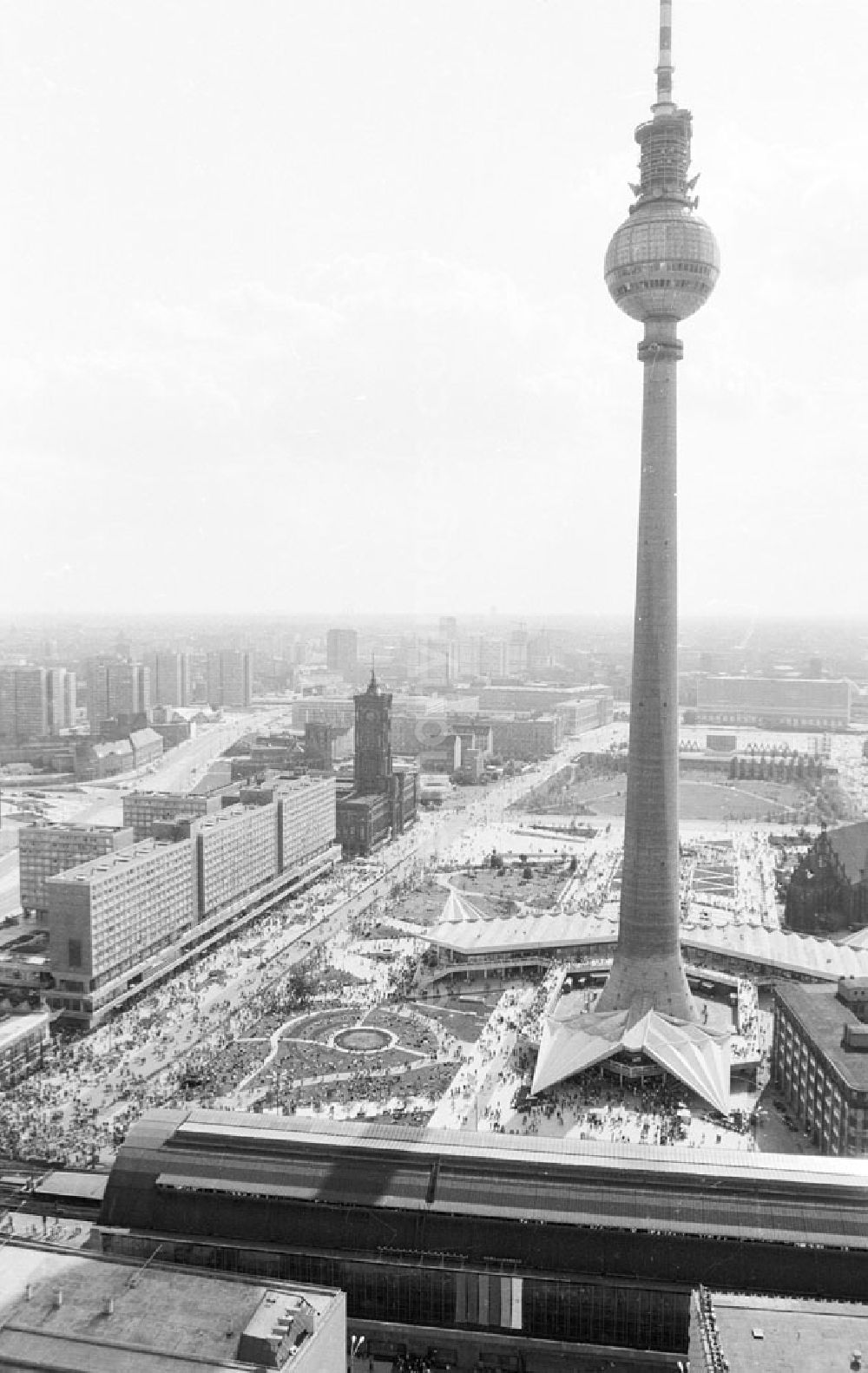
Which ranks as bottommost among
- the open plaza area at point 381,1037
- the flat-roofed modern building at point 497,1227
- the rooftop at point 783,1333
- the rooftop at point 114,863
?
the open plaza area at point 381,1037

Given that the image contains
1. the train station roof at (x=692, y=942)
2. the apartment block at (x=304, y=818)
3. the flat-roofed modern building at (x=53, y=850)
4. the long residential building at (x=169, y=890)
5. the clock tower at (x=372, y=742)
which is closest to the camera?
the long residential building at (x=169, y=890)

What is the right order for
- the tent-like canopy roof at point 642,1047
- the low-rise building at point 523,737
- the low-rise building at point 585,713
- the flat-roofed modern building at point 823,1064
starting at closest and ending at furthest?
the flat-roofed modern building at point 823,1064
the tent-like canopy roof at point 642,1047
the low-rise building at point 523,737
the low-rise building at point 585,713

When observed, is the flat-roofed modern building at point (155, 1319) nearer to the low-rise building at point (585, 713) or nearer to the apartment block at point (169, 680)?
the low-rise building at point (585, 713)

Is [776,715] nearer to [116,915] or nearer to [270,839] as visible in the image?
[270,839]

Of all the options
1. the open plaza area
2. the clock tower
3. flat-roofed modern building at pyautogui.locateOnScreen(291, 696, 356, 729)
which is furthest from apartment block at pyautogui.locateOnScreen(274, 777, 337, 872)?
flat-roofed modern building at pyautogui.locateOnScreen(291, 696, 356, 729)

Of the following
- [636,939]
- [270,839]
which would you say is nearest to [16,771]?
[270,839]

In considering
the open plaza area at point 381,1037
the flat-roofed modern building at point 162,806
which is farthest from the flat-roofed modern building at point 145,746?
the open plaza area at point 381,1037
